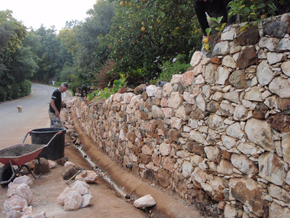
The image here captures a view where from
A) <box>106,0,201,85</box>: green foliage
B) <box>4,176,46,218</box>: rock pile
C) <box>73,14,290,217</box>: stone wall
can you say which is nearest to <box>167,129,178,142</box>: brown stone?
<box>73,14,290,217</box>: stone wall

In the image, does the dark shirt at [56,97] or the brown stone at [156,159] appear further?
the dark shirt at [56,97]

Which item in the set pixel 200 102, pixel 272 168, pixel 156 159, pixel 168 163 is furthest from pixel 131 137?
pixel 272 168

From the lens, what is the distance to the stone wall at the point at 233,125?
2.71 meters

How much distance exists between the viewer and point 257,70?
2949 millimetres

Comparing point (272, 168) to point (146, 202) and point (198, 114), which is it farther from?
point (146, 202)

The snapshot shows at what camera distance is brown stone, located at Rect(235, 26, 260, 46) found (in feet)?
9.71

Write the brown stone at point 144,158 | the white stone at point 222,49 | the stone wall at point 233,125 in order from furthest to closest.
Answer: the brown stone at point 144,158 → the white stone at point 222,49 → the stone wall at point 233,125

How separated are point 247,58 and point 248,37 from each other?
0.87 ft

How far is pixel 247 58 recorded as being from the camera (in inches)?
120

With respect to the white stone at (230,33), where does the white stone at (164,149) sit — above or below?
below

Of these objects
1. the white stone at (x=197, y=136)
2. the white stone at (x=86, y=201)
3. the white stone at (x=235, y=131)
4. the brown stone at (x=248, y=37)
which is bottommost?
the white stone at (x=86, y=201)

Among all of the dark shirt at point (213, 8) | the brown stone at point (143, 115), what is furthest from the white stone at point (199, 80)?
the brown stone at point (143, 115)

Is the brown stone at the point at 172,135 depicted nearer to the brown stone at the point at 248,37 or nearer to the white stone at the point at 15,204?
the brown stone at the point at 248,37

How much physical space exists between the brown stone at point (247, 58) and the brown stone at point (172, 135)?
5.98ft
